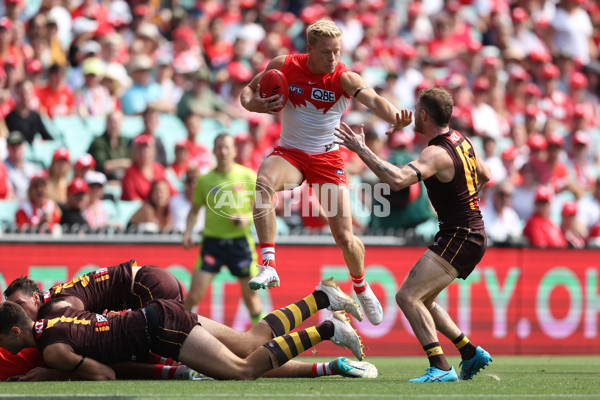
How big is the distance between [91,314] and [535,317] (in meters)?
7.26

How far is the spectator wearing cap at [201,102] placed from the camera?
15102 millimetres

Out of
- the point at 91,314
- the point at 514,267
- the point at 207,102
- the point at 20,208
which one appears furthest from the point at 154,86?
the point at 91,314

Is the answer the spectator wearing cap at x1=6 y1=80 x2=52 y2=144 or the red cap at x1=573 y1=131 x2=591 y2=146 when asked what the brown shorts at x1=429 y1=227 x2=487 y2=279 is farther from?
the red cap at x1=573 y1=131 x2=591 y2=146

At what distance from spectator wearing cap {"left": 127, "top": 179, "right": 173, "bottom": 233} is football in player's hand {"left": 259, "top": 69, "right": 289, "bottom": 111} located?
4167mm

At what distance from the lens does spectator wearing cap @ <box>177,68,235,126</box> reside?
1510cm

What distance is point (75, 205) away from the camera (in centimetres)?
1213

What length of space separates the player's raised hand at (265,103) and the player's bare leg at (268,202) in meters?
0.49

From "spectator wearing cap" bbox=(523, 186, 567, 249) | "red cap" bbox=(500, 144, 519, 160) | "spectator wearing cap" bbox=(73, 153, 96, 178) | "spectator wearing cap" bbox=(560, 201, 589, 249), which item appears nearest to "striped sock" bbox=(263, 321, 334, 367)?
"spectator wearing cap" bbox=(73, 153, 96, 178)

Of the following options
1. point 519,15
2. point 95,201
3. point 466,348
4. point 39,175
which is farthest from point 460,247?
point 519,15

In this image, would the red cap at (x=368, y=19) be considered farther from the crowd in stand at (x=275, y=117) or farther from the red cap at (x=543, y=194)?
the red cap at (x=543, y=194)

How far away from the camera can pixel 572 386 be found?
7691mm

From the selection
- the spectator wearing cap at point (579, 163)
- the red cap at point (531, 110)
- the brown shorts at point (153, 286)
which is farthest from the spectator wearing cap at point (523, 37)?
the brown shorts at point (153, 286)

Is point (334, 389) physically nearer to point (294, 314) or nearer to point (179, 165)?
point (294, 314)

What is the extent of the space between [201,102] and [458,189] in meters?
7.86
